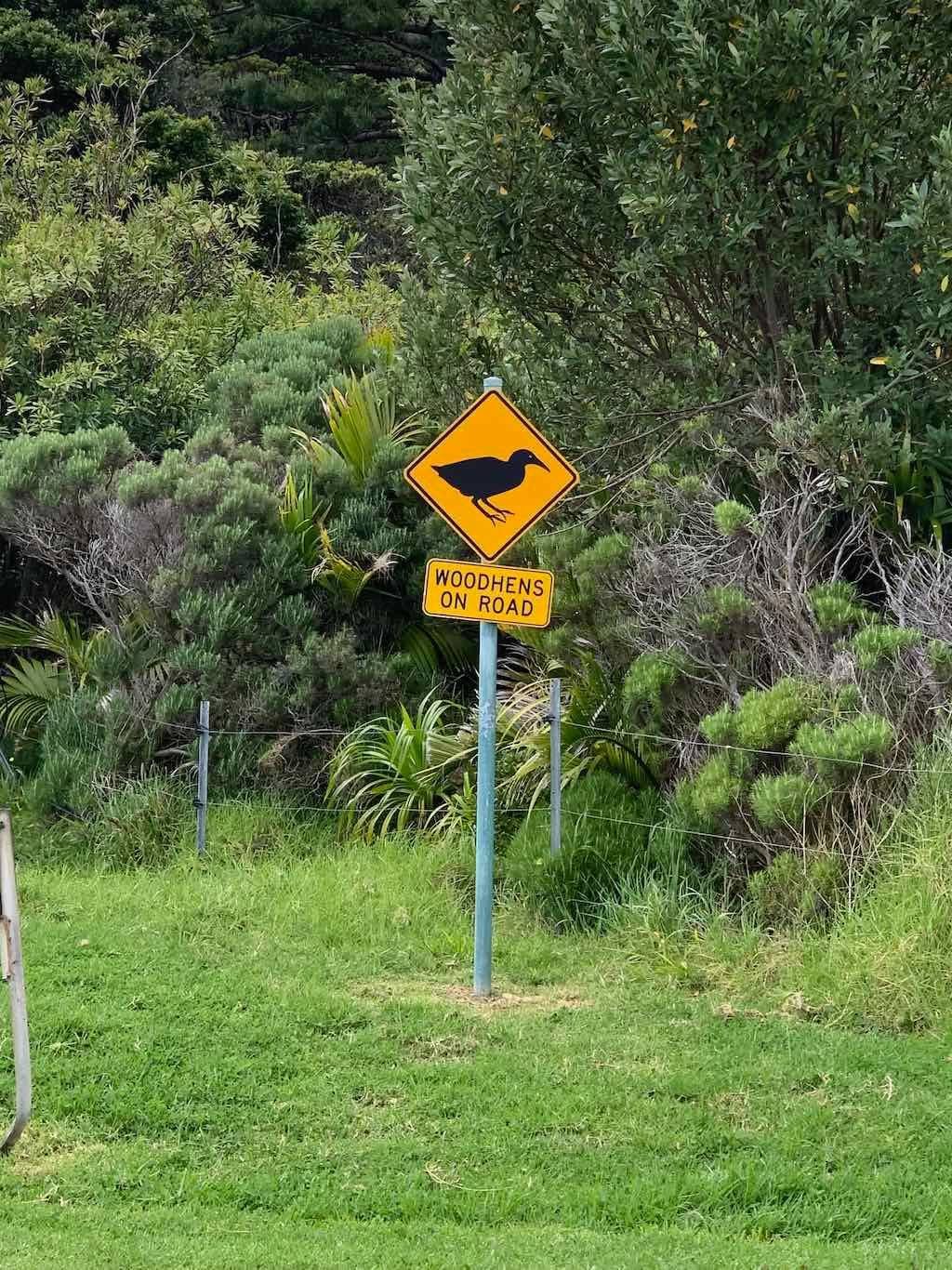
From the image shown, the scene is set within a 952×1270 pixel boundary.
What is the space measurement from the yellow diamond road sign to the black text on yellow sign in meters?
0.12

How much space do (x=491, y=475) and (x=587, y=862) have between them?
2661 mm

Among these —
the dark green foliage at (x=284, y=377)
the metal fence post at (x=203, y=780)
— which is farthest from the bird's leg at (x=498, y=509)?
the dark green foliage at (x=284, y=377)

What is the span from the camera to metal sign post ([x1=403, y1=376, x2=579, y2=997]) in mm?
7266

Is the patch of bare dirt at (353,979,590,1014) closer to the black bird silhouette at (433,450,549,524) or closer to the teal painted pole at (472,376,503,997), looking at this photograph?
the teal painted pole at (472,376,503,997)

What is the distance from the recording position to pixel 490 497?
731 centimetres

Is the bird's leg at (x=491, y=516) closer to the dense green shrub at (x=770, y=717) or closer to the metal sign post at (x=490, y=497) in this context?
the metal sign post at (x=490, y=497)

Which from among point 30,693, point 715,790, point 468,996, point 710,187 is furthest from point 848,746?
point 30,693

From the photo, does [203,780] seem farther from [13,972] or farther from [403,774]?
[13,972]

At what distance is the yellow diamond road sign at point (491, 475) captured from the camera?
726cm

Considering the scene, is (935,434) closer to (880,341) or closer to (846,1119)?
(880,341)

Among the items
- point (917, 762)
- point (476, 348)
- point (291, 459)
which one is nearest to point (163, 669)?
point (291, 459)

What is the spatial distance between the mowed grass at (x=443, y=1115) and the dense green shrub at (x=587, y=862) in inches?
16.8

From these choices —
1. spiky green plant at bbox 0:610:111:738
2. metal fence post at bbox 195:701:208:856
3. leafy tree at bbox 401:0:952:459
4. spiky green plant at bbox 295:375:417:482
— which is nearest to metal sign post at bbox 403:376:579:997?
leafy tree at bbox 401:0:952:459

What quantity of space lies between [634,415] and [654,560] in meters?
1.20
